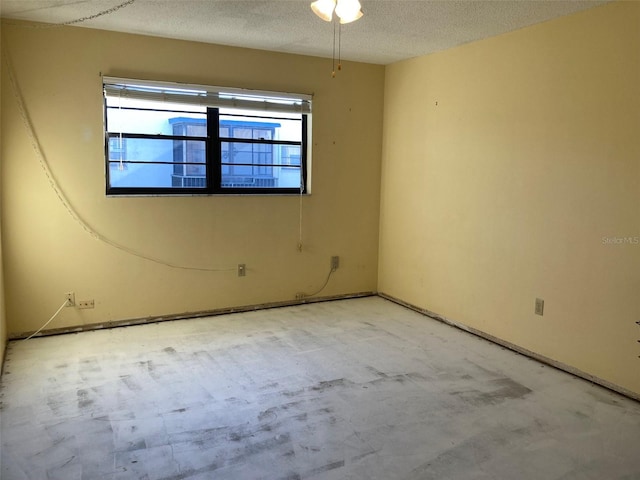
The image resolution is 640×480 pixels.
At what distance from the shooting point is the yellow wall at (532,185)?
10.2ft

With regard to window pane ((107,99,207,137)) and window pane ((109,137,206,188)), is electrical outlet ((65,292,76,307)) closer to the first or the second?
window pane ((109,137,206,188))

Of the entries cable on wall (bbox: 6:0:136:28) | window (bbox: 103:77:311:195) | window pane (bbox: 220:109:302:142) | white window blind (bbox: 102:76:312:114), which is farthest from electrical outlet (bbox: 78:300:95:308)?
cable on wall (bbox: 6:0:136:28)

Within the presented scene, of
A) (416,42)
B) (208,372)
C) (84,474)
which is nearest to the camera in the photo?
(84,474)

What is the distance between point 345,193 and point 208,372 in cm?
245

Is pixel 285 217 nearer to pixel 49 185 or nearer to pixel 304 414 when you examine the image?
pixel 49 185

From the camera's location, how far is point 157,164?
173 inches

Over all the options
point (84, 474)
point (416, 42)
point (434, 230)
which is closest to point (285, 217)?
point (434, 230)

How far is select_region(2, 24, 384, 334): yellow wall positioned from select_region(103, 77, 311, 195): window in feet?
0.35

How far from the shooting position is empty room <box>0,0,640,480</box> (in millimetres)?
2619

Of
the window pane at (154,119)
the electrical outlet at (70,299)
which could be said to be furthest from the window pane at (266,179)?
the electrical outlet at (70,299)

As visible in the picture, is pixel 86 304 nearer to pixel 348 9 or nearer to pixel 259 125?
pixel 259 125

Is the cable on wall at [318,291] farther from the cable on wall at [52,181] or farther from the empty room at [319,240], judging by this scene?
the cable on wall at [52,181]

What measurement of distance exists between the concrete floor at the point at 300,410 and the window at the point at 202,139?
52.0 inches

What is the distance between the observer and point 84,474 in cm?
222
